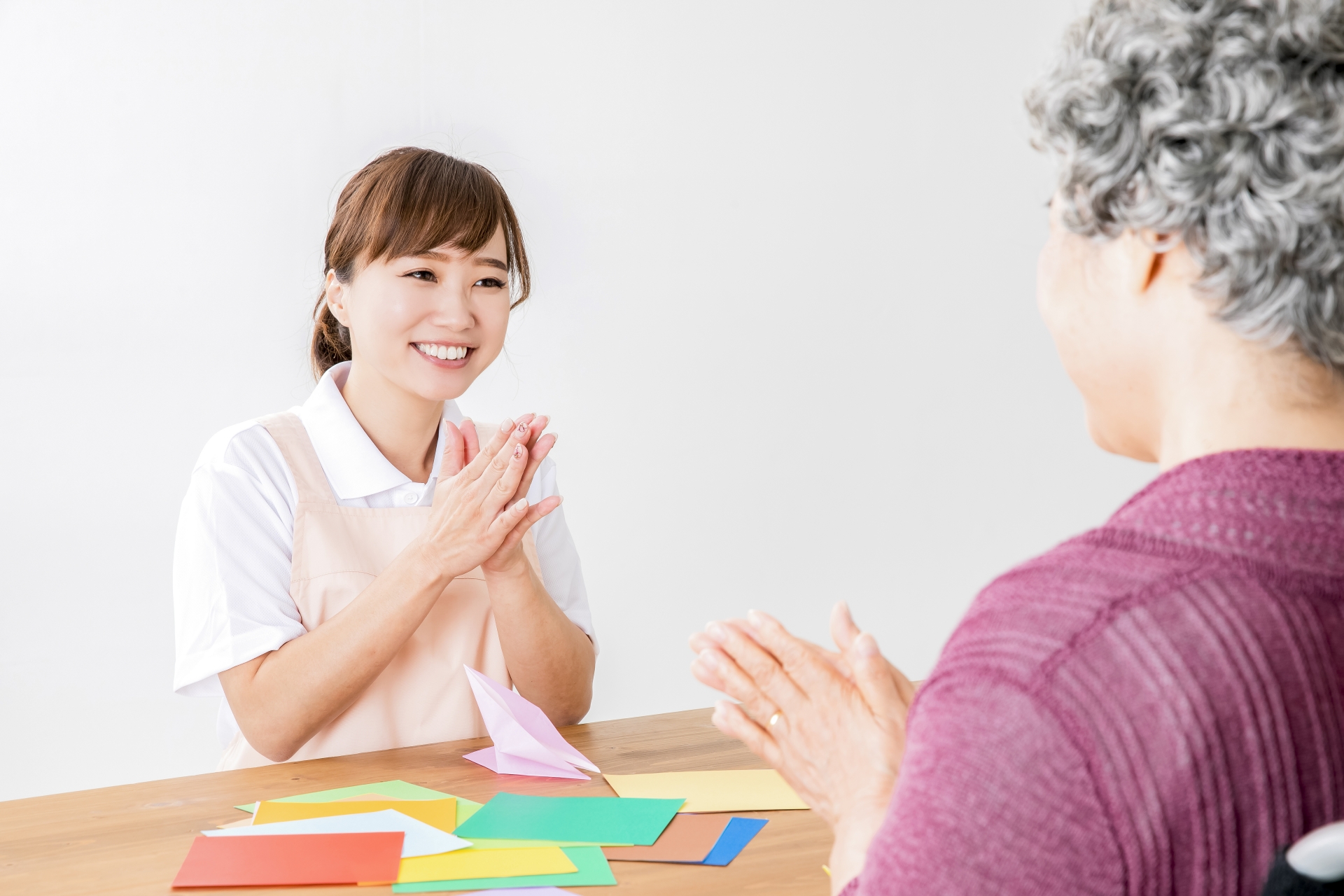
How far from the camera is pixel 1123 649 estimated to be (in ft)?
1.97

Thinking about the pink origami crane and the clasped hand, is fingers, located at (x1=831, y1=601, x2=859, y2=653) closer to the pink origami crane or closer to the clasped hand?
Answer: the pink origami crane

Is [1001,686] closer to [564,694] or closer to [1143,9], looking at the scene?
[1143,9]

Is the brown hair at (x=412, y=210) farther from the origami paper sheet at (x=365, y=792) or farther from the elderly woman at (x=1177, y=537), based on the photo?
the elderly woman at (x=1177, y=537)

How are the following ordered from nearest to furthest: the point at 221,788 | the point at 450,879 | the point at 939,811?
the point at 939,811
the point at 450,879
the point at 221,788

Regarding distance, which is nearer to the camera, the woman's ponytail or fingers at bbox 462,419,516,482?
fingers at bbox 462,419,516,482

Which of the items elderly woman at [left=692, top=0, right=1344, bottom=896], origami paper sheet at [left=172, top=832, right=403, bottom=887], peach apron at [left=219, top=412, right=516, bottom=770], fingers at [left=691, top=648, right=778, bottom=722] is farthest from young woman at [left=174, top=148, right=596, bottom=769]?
elderly woman at [left=692, top=0, right=1344, bottom=896]

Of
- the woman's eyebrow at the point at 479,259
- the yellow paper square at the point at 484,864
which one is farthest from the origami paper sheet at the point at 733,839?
the woman's eyebrow at the point at 479,259

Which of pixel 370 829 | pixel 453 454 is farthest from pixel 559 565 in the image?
pixel 370 829

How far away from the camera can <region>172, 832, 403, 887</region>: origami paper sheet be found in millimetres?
998

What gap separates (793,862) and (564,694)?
77 cm

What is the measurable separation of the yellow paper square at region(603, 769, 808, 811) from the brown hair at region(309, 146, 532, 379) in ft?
2.97

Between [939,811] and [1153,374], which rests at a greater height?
[1153,374]

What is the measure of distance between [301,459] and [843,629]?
108 cm

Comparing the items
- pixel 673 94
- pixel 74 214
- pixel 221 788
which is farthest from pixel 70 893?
pixel 673 94
